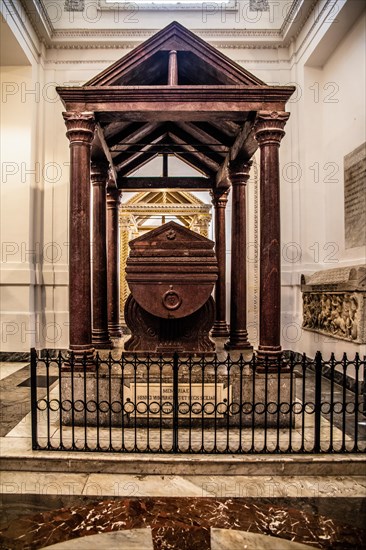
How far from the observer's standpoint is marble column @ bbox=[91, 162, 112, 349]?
560cm

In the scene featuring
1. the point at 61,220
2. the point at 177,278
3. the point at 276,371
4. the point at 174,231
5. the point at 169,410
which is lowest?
the point at 169,410

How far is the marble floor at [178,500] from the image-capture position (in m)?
2.49

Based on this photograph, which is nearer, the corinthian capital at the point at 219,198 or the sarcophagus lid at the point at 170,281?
the sarcophagus lid at the point at 170,281

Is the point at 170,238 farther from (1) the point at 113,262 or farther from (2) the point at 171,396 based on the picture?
(1) the point at 113,262

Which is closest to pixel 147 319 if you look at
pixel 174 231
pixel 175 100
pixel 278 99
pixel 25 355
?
pixel 174 231

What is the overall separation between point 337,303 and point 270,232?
252 cm

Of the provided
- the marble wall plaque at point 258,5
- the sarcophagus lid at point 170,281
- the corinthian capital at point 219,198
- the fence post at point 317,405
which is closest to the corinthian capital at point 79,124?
the sarcophagus lid at point 170,281

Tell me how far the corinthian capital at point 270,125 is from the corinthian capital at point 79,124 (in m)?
1.55

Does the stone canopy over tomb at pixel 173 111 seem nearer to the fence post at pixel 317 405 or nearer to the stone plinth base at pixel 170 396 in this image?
the stone plinth base at pixel 170 396

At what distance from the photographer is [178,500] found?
2924 millimetres

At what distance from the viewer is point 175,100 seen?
13.3 feet

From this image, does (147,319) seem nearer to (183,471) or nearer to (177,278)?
(177,278)

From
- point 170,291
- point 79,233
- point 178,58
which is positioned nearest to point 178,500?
point 170,291

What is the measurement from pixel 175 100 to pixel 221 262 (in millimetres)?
3156
